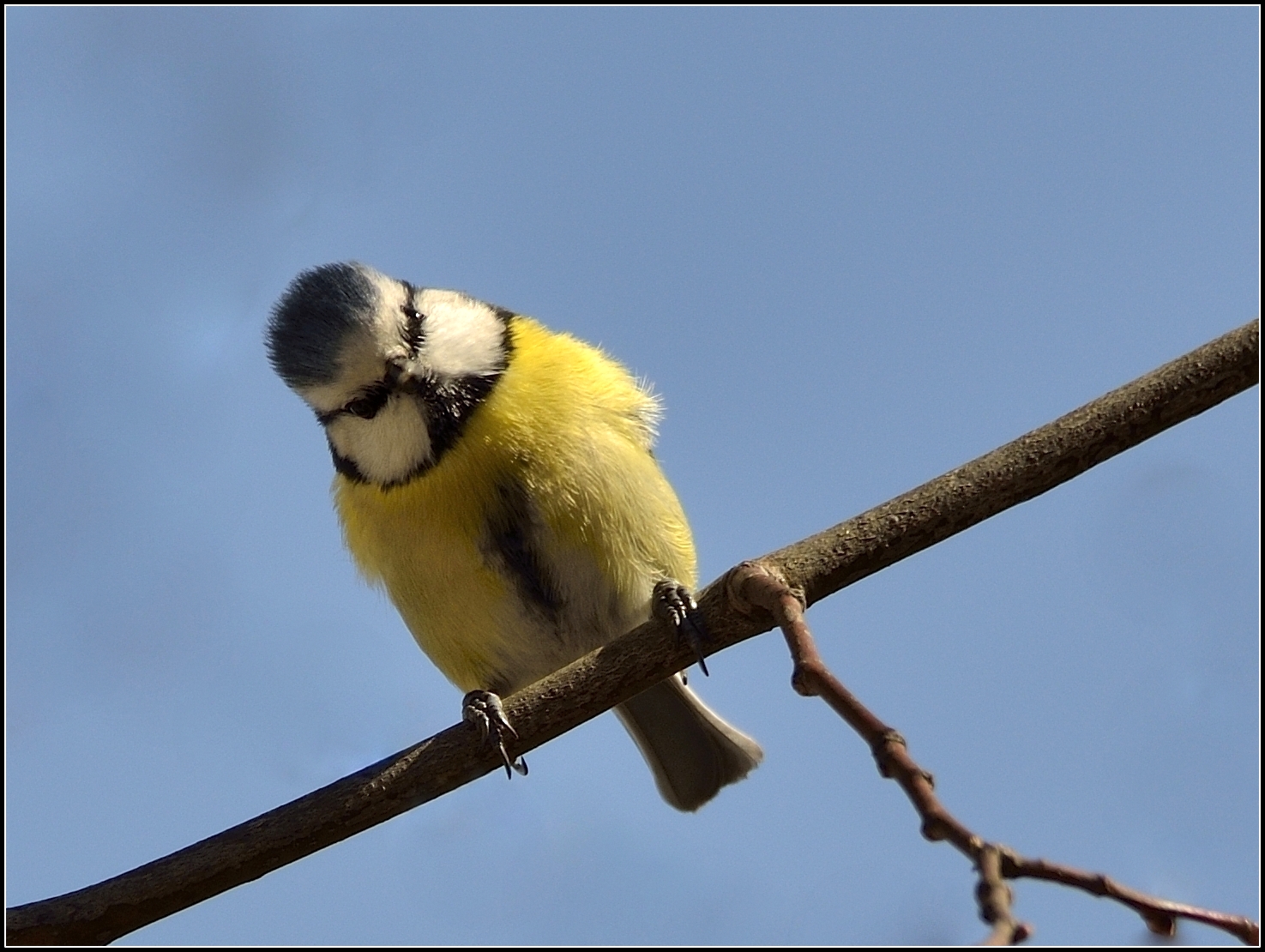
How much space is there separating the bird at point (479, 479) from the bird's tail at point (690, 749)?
546 millimetres

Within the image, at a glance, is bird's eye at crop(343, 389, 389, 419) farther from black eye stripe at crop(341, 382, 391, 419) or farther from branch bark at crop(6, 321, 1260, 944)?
branch bark at crop(6, 321, 1260, 944)

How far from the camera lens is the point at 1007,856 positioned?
3.32 feet

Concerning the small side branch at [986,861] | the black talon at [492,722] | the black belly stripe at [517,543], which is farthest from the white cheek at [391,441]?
the small side branch at [986,861]

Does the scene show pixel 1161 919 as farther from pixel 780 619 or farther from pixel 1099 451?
pixel 1099 451

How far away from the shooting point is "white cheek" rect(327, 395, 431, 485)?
3.32 meters

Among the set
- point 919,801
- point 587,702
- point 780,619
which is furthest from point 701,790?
point 919,801

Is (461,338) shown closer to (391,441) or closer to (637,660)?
(391,441)

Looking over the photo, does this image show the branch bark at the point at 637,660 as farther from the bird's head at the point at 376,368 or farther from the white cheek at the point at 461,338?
the white cheek at the point at 461,338

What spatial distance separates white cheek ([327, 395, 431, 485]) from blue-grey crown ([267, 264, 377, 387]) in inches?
6.6

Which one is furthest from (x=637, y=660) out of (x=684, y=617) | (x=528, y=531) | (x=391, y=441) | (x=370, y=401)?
(x=370, y=401)

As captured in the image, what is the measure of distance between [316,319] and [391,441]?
1.32 ft

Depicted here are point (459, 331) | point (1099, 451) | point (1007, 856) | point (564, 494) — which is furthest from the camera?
point (459, 331)

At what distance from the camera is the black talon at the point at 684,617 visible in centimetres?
248

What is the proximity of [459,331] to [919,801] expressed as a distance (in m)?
2.68
